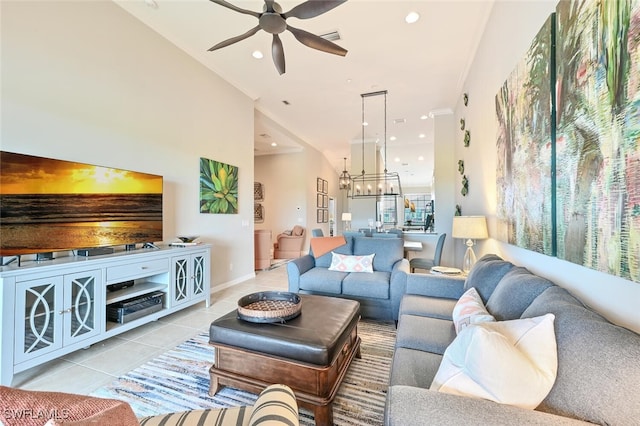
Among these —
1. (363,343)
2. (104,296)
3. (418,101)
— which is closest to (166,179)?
(104,296)

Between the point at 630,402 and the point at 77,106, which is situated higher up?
the point at 77,106

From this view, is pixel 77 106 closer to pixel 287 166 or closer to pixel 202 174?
pixel 202 174

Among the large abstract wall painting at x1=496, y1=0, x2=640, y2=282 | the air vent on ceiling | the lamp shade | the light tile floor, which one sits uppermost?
the air vent on ceiling

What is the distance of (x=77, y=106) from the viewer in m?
2.47

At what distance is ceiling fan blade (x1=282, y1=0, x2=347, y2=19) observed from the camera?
6.41ft

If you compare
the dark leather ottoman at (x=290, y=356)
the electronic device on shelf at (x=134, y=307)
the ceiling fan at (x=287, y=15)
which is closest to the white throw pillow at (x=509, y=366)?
the dark leather ottoman at (x=290, y=356)

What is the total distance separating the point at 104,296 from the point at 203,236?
1.67 m

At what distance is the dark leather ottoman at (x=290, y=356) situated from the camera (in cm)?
146

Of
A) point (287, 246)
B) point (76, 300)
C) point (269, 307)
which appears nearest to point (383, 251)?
point (269, 307)

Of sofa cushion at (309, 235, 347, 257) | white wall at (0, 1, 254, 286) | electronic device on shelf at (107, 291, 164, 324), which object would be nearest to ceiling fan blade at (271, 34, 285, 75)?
white wall at (0, 1, 254, 286)

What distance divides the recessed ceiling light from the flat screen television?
3466 millimetres

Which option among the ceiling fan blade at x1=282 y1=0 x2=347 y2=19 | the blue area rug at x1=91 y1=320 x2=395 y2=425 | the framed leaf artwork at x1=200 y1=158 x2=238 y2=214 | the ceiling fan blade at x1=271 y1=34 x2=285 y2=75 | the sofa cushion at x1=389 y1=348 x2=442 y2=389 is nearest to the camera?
the sofa cushion at x1=389 y1=348 x2=442 y2=389

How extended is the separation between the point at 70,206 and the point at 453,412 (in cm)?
303

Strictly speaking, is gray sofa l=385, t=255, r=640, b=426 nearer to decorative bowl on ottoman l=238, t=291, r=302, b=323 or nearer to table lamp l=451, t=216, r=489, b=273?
decorative bowl on ottoman l=238, t=291, r=302, b=323
